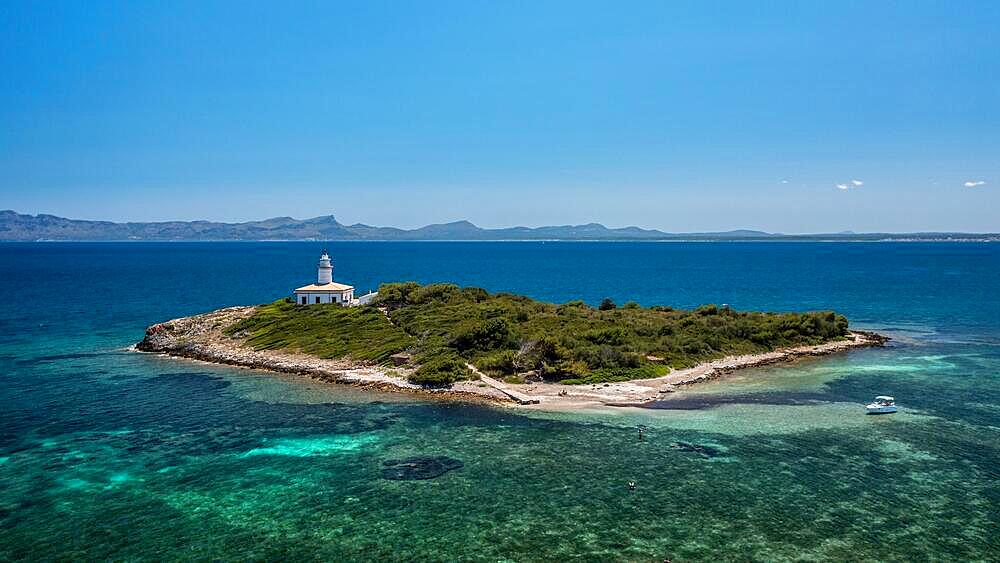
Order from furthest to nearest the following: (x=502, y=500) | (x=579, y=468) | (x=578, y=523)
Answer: (x=579, y=468)
(x=502, y=500)
(x=578, y=523)

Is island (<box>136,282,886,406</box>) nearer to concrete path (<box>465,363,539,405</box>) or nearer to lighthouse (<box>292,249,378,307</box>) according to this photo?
concrete path (<box>465,363,539,405</box>)

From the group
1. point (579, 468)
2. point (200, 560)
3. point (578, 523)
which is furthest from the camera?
point (579, 468)

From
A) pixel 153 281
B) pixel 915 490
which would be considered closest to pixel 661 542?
pixel 915 490

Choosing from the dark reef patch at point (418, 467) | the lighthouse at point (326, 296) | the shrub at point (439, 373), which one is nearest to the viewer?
the dark reef patch at point (418, 467)

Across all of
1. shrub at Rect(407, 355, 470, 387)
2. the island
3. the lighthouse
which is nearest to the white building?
the lighthouse

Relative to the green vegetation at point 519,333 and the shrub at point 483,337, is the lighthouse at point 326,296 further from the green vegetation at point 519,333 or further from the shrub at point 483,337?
the shrub at point 483,337

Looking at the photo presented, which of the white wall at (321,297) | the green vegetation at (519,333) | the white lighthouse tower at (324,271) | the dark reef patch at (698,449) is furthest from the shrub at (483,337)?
the white lighthouse tower at (324,271)

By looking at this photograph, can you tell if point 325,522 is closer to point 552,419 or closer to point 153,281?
point 552,419
